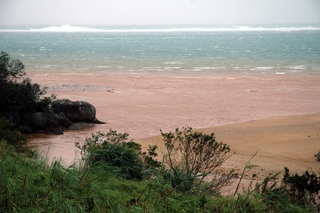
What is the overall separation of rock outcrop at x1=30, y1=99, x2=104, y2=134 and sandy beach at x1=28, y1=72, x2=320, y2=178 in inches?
28.7

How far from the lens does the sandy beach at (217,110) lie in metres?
18.0

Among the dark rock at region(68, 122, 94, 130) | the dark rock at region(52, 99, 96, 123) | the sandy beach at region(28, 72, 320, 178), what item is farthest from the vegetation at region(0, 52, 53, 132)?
the dark rock at region(68, 122, 94, 130)

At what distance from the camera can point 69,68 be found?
53875 millimetres

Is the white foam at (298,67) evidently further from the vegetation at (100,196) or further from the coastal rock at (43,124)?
the vegetation at (100,196)

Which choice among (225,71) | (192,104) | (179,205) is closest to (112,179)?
(179,205)

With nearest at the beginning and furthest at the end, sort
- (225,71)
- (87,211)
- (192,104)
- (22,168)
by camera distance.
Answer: (87,211)
(22,168)
(192,104)
(225,71)

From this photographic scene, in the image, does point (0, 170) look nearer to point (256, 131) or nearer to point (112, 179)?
point (112, 179)

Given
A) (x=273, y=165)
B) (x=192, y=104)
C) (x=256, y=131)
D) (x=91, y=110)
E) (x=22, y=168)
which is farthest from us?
(x=192, y=104)

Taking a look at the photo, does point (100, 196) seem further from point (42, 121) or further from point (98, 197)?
point (42, 121)

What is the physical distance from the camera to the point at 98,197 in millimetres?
7172

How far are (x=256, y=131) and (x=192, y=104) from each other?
342 inches

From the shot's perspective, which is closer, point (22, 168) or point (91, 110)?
point (22, 168)

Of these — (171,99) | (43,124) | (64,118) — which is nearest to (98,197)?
(43,124)

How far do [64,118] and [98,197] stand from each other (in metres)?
16.1
